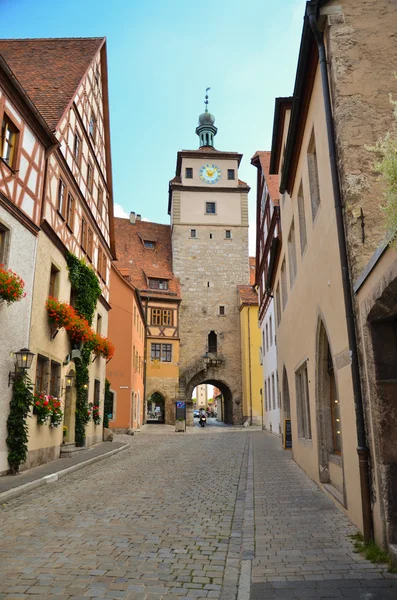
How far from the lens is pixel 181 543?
5480mm

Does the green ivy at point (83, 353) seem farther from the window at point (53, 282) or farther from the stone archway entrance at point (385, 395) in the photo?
the stone archway entrance at point (385, 395)

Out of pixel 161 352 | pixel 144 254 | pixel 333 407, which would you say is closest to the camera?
pixel 333 407

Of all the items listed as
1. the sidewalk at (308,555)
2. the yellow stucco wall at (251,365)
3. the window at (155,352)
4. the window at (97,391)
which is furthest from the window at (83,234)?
the yellow stucco wall at (251,365)

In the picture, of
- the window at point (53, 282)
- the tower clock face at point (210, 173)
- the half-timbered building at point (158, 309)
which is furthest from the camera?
the tower clock face at point (210, 173)

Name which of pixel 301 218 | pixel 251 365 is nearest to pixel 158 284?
pixel 251 365

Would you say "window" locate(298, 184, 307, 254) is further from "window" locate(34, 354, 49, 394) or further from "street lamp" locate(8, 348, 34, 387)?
"window" locate(34, 354, 49, 394)

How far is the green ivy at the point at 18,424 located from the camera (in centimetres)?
1012

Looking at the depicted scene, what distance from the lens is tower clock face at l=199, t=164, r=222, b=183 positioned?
44.3 metres

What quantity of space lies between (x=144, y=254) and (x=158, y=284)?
12.8 feet

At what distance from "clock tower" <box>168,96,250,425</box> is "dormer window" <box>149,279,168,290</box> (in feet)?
4.91

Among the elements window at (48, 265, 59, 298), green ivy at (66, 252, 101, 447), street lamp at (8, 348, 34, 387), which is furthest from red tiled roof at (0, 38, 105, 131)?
street lamp at (8, 348, 34, 387)

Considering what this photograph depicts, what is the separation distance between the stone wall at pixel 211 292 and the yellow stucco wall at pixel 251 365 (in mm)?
634

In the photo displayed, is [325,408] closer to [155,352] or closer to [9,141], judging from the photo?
[9,141]

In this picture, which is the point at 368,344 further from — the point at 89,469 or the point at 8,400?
the point at 89,469
